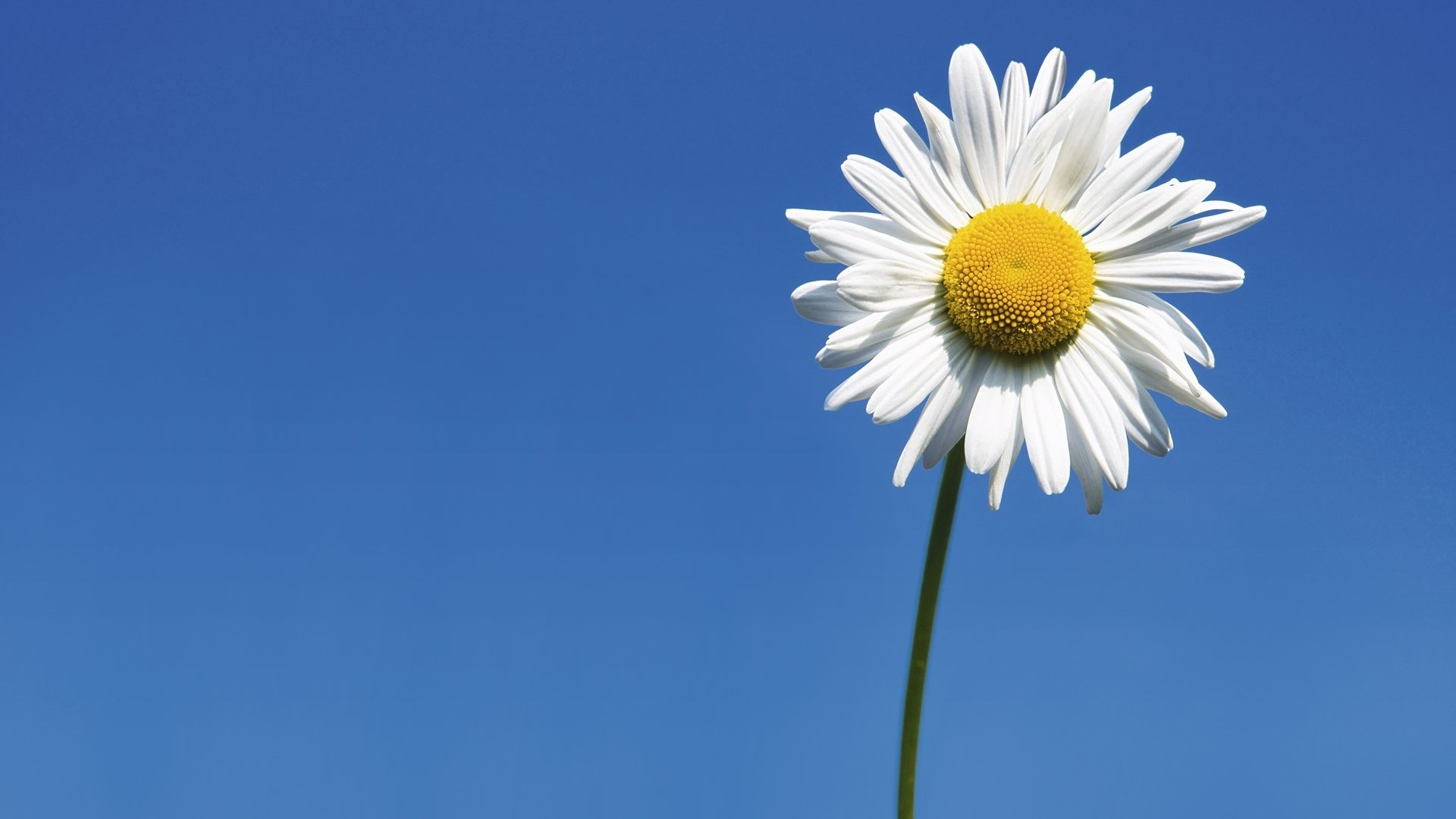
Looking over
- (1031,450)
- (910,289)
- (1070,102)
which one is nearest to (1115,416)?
(1031,450)

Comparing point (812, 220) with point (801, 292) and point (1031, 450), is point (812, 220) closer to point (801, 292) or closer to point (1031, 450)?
point (801, 292)

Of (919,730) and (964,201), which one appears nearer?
(919,730)

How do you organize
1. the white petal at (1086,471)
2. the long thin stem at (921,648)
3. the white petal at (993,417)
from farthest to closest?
the white petal at (1086,471), the white petal at (993,417), the long thin stem at (921,648)

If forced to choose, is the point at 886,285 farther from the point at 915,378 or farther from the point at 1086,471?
the point at 1086,471

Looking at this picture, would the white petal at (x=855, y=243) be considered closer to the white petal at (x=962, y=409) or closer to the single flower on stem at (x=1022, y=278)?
the single flower on stem at (x=1022, y=278)

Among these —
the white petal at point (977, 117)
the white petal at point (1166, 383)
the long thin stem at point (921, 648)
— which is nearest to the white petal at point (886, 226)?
the white petal at point (977, 117)

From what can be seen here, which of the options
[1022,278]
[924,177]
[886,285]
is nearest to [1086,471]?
[1022,278]

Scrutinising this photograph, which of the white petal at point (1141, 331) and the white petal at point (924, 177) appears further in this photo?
the white petal at point (924, 177)

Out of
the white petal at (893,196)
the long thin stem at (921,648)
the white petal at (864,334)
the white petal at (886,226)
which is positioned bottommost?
the long thin stem at (921,648)
